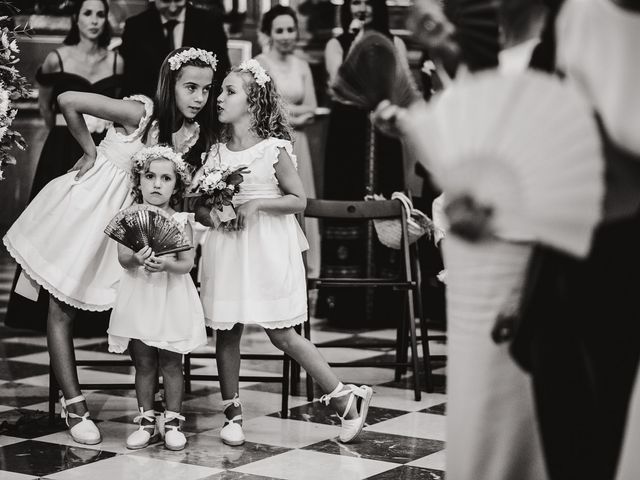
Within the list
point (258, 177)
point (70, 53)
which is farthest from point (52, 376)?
point (70, 53)

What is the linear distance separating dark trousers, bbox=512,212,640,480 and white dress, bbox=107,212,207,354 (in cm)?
Answer: 207

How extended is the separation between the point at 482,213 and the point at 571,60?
0.27 metres

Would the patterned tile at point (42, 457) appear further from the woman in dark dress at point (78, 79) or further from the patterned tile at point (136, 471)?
the woman in dark dress at point (78, 79)

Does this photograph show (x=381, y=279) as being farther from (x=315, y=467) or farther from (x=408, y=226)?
(x=315, y=467)

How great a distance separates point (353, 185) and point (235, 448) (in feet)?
10.9

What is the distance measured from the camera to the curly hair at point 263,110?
12.8 ft

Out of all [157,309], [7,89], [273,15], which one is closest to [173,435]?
[157,309]

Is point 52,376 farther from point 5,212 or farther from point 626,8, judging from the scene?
point 5,212

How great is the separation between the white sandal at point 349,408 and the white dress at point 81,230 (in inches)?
34.4

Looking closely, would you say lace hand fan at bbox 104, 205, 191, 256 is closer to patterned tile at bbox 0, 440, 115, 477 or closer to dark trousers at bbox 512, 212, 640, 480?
patterned tile at bbox 0, 440, 115, 477

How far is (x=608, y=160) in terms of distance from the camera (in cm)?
162

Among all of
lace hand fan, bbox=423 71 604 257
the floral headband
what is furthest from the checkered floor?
lace hand fan, bbox=423 71 604 257

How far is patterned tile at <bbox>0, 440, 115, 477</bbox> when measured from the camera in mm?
3330

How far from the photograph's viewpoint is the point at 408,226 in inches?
193
